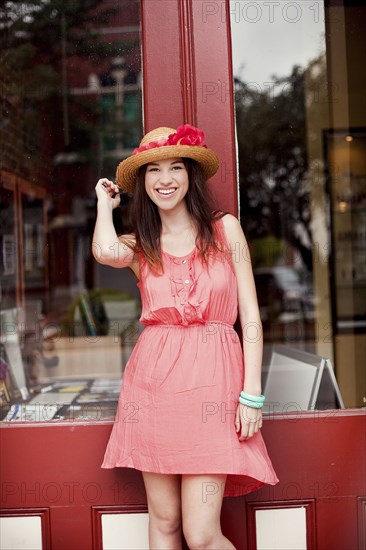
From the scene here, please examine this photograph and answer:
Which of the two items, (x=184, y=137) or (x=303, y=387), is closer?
(x=184, y=137)

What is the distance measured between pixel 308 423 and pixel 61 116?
3048 mm

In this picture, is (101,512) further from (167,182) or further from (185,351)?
(167,182)

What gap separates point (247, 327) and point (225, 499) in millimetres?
729

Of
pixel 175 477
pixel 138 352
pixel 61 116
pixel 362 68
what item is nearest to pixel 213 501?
pixel 175 477

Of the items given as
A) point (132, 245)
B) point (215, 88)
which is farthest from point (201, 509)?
point (215, 88)

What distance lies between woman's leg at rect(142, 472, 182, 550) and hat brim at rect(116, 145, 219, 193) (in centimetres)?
98

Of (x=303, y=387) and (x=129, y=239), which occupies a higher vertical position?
(x=129, y=239)

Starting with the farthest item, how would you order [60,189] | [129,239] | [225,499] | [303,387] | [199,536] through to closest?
[60,189]
[303,387]
[225,499]
[129,239]
[199,536]

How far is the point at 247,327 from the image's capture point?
2.29 metres

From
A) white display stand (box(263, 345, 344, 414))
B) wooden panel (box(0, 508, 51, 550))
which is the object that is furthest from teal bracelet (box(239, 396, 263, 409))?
wooden panel (box(0, 508, 51, 550))

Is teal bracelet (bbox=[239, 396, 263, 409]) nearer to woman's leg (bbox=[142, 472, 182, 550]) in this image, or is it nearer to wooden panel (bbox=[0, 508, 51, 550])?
woman's leg (bbox=[142, 472, 182, 550])

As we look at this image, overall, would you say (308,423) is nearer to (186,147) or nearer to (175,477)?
(175,477)

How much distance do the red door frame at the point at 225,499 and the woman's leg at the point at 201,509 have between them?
16.2 inches

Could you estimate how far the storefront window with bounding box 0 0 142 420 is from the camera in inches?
127
